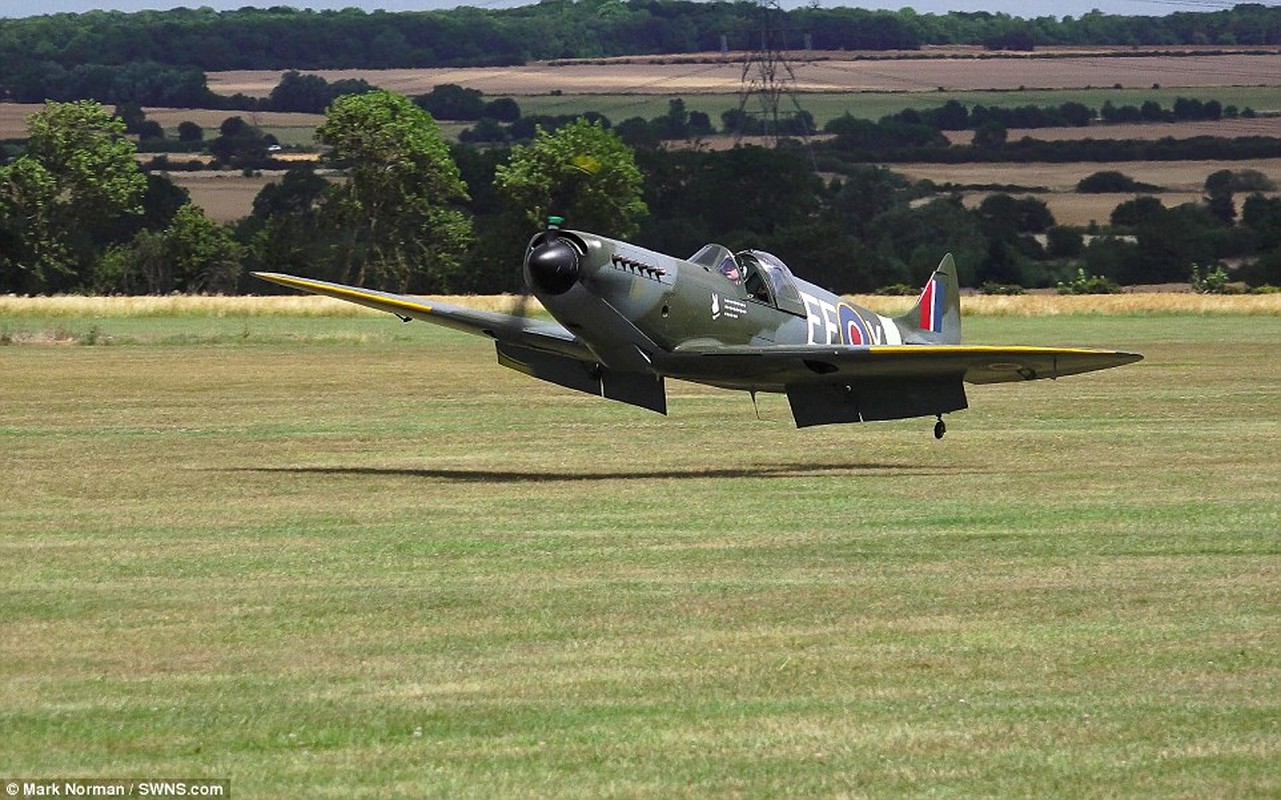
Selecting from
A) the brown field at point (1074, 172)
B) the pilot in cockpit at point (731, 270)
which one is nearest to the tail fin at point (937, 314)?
the pilot in cockpit at point (731, 270)

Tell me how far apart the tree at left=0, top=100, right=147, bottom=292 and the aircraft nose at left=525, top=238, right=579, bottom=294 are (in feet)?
264

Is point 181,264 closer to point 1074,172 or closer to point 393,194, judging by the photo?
point 393,194

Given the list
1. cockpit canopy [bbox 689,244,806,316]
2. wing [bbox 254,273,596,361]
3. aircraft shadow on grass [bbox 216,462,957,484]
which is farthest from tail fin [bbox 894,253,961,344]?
wing [bbox 254,273,596,361]

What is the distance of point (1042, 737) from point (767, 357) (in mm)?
10822

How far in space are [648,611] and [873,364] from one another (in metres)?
8.06

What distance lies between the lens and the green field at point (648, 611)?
7852 mm

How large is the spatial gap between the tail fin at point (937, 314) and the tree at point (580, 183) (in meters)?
61.6

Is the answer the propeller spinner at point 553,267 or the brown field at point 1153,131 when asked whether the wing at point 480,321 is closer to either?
the propeller spinner at point 553,267

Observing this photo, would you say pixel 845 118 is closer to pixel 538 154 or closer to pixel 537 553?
pixel 538 154

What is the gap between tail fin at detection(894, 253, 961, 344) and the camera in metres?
23.9

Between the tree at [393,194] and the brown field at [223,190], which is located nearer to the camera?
the tree at [393,194]

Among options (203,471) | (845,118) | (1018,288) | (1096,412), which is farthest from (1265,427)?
(845,118)

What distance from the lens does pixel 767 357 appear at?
61.7 feet

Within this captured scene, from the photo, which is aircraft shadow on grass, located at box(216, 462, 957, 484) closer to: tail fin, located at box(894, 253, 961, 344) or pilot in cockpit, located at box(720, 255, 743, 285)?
pilot in cockpit, located at box(720, 255, 743, 285)
